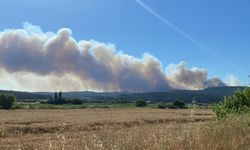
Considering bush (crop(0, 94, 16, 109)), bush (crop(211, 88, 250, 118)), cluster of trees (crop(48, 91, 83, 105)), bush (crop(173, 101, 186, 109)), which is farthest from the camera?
cluster of trees (crop(48, 91, 83, 105))

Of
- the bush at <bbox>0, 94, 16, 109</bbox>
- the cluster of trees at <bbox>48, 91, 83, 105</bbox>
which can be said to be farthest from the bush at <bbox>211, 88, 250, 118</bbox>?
the cluster of trees at <bbox>48, 91, 83, 105</bbox>

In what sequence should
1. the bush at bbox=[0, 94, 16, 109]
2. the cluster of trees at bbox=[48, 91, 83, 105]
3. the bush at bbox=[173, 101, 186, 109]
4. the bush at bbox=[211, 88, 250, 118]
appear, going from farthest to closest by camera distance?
the cluster of trees at bbox=[48, 91, 83, 105] → the bush at bbox=[173, 101, 186, 109] → the bush at bbox=[0, 94, 16, 109] → the bush at bbox=[211, 88, 250, 118]

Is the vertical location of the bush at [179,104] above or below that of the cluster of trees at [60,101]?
below

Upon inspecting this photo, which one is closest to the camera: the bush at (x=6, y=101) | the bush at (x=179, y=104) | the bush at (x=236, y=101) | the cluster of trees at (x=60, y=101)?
the bush at (x=236, y=101)

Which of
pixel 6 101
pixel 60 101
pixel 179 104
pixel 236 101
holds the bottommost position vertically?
pixel 236 101

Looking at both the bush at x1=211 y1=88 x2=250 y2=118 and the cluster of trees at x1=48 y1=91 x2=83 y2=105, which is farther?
the cluster of trees at x1=48 y1=91 x2=83 y2=105

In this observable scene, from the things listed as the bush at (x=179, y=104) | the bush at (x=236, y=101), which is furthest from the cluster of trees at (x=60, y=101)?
the bush at (x=236, y=101)

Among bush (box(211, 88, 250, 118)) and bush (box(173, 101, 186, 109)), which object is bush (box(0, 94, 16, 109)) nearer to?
bush (box(173, 101, 186, 109))

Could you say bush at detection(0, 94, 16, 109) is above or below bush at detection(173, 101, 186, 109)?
above

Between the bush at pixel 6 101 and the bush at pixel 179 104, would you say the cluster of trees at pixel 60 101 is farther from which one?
the bush at pixel 179 104

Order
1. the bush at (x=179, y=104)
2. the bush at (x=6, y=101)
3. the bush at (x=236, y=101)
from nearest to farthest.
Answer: the bush at (x=236, y=101)
the bush at (x=6, y=101)
the bush at (x=179, y=104)

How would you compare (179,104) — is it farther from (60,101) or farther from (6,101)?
(6,101)

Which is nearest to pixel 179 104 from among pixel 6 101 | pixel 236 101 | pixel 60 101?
pixel 60 101

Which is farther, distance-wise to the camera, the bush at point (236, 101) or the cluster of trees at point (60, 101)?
the cluster of trees at point (60, 101)
